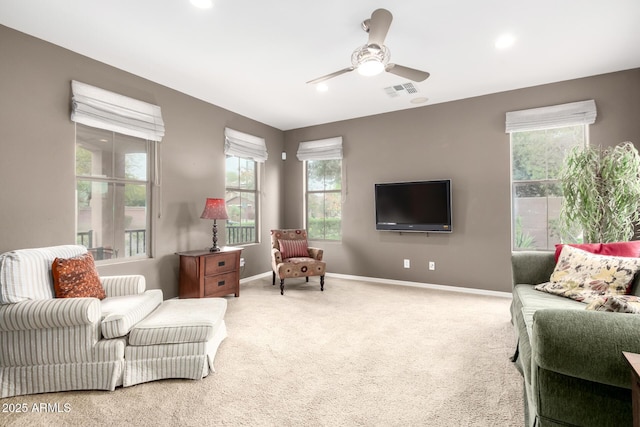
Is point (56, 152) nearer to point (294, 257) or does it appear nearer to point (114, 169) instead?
point (114, 169)

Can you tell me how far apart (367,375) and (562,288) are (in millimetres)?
1538

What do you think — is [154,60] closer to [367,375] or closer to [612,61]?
[367,375]

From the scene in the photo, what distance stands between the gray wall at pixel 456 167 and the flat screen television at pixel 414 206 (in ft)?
0.46

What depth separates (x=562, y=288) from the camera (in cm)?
224

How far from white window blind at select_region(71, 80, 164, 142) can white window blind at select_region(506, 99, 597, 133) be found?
4380 millimetres

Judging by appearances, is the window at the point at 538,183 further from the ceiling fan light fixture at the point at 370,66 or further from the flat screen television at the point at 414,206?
the ceiling fan light fixture at the point at 370,66

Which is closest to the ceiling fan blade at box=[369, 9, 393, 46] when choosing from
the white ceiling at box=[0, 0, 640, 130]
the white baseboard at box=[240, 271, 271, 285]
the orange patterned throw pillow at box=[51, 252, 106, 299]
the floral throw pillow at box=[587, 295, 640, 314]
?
the white ceiling at box=[0, 0, 640, 130]

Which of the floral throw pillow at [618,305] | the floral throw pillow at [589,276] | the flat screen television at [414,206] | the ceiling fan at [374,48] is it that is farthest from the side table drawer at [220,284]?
the floral throw pillow at [618,305]

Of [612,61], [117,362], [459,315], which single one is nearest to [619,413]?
[459,315]

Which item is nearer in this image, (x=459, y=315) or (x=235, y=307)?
(x=459, y=315)

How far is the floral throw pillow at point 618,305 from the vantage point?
4.18ft

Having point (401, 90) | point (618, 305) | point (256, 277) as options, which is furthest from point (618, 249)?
point (256, 277)

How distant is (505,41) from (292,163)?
3.74 metres

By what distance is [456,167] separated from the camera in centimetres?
438
